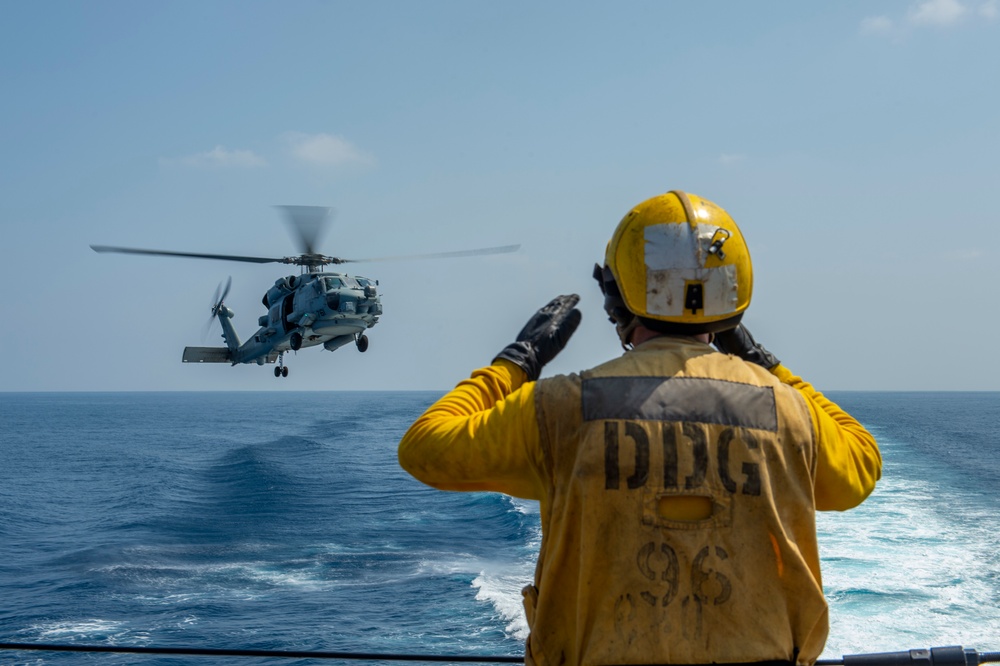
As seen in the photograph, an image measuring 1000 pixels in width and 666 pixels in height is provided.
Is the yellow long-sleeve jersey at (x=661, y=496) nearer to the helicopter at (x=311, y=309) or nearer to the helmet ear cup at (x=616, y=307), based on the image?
the helmet ear cup at (x=616, y=307)

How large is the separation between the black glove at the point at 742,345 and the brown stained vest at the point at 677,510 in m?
0.41

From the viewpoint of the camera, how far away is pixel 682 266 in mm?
2490

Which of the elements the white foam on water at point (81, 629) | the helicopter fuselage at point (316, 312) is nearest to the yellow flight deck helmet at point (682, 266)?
the helicopter fuselage at point (316, 312)

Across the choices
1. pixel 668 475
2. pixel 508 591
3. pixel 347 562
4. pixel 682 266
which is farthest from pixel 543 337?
pixel 347 562

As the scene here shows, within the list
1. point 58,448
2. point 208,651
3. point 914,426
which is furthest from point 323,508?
point 914,426

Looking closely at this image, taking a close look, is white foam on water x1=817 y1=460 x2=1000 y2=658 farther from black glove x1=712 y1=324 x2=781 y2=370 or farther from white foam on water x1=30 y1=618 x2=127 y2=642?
white foam on water x1=30 y1=618 x2=127 y2=642

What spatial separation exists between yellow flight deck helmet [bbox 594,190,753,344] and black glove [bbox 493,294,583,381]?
0.30 metres

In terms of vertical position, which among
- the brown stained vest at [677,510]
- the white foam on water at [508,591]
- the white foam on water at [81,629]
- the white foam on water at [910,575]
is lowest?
the white foam on water at [81,629]

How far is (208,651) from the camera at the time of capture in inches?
141

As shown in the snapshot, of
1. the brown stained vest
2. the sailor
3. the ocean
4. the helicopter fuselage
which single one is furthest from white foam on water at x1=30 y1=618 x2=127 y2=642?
the brown stained vest

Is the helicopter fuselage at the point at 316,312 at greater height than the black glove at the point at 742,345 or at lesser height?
greater

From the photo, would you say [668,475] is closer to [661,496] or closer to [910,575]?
[661,496]

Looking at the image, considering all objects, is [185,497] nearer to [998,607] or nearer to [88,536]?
[88,536]

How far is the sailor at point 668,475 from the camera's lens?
2.31 m
